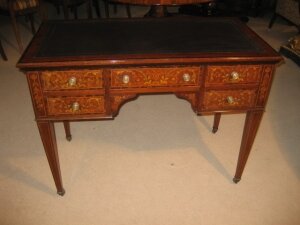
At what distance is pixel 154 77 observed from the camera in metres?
1.31

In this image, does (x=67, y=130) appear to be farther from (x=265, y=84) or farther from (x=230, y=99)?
(x=265, y=84)

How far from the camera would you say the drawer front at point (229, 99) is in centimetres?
140

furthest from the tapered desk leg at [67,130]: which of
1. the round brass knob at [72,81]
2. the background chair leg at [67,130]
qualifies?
the round brass knob at [72,81]

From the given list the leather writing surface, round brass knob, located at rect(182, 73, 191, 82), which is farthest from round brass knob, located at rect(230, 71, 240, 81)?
round brass knob, located at rect(182, 73, 191, 82)

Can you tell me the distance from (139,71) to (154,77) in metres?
0.08

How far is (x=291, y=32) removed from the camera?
14.0 feet

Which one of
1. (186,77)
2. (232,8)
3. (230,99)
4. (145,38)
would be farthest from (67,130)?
(232,8)

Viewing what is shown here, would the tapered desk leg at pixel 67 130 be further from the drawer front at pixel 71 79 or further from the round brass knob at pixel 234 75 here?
the round brass knob at pixel 234 75

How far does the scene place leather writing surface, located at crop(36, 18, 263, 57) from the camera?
132 cm

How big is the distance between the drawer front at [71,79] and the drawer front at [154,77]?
8 centimetres

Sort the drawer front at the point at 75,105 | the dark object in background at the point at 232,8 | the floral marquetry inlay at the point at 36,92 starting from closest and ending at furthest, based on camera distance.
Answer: the floral marquetry inlay at the point at 36,92 → the drawer front at the point at 75,105 → the dark object in background at the point at 232,8

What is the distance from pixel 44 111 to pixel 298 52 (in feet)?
10.2

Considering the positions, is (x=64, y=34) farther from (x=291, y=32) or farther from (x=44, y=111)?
(x=291, y=32)

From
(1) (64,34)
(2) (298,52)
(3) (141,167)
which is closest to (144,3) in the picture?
(1) (64,34)
